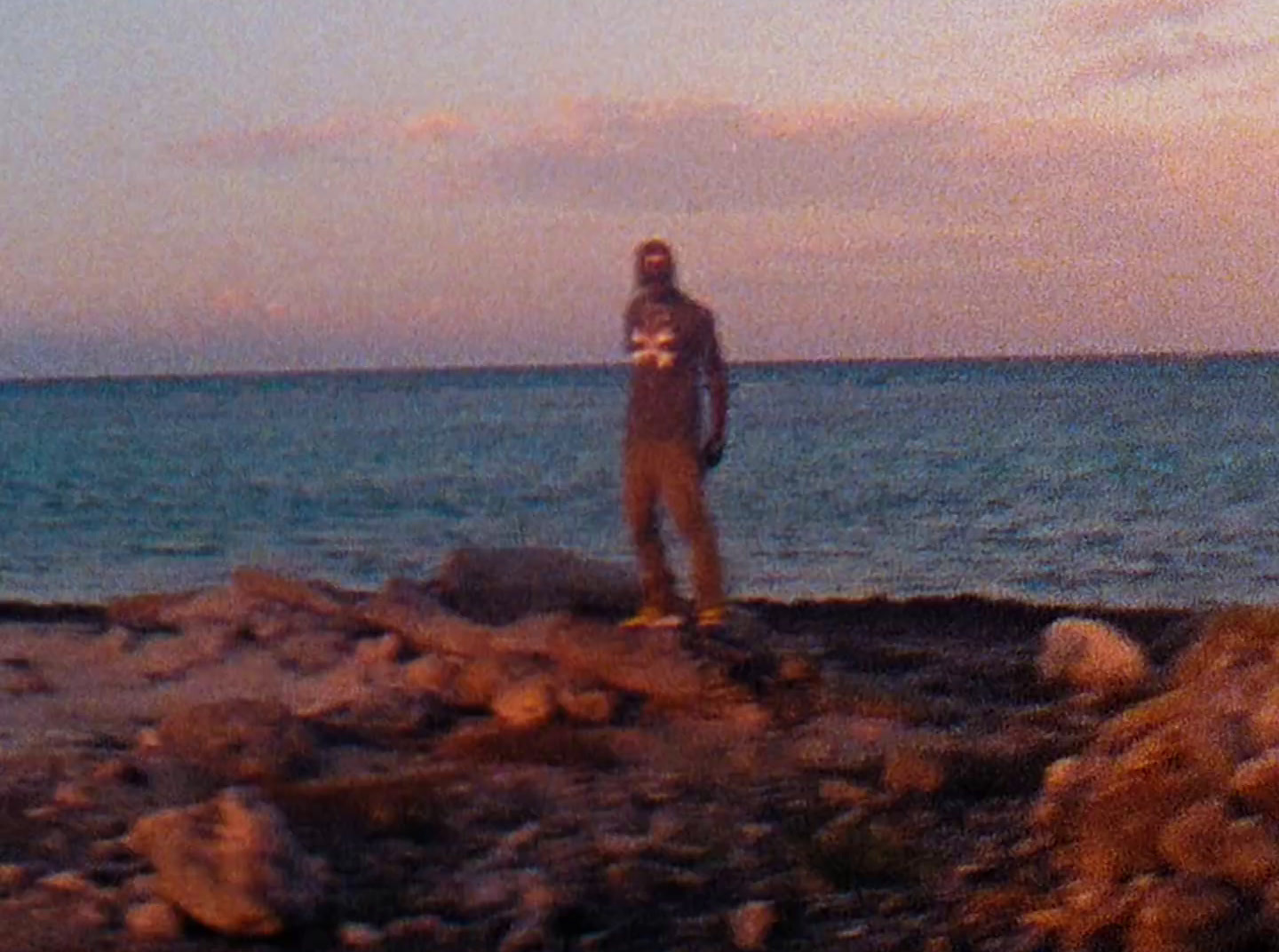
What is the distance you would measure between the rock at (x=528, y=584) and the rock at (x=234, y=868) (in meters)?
5.34

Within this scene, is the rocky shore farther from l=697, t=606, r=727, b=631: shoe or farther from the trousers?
the trousers

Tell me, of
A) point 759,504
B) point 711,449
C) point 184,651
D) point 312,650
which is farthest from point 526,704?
point 759,504

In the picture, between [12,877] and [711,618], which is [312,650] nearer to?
[711,618]

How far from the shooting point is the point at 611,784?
8.39 meters

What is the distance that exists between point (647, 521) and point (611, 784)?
2.68m

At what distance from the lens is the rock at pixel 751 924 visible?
6.43 meters

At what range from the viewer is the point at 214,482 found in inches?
1919

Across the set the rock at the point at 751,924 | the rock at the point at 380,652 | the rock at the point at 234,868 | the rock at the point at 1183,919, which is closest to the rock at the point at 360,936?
the rock at the point at 234,868

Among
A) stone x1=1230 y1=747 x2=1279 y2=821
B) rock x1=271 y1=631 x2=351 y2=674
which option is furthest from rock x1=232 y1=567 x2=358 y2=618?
stone x1=1230 y1=747 x2=1279 y2=821

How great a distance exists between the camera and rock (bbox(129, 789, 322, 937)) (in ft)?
21.2

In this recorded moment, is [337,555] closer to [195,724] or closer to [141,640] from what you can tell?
[141,640]

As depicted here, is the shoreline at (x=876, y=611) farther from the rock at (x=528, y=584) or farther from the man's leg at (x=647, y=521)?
the man's leg at (x=647, y=521)

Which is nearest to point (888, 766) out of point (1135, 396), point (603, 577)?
point (603, 577)

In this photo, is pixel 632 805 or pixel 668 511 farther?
→ pixel 668 511
